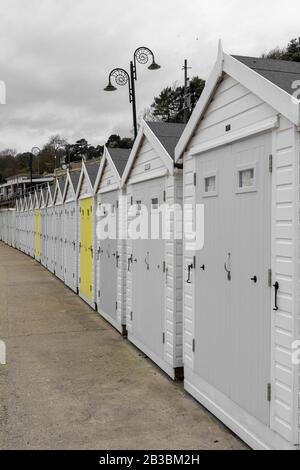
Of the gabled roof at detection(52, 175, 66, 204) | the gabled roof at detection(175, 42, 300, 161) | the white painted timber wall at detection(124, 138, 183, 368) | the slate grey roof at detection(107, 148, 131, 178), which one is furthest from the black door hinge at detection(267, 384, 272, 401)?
the gabled roof at detection(52, 175, 66, 204)

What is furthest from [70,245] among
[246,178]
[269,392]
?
[269,392]

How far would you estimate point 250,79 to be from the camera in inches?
161

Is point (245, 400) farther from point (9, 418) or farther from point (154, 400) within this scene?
point (9, 418)

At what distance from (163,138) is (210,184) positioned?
1.78 metres

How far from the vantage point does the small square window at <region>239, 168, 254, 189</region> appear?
4.23m

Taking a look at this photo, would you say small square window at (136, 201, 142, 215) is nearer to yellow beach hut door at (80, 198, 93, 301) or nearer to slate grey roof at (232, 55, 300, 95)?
slate grey roof at (232, 55, 300, 95)

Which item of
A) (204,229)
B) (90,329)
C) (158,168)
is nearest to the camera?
(204,229)

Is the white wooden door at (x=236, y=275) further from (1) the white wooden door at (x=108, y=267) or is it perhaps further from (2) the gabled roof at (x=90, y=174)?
(2) the gabled roof at (x=90, y=174)

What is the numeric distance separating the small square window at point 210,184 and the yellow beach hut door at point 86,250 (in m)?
6.33

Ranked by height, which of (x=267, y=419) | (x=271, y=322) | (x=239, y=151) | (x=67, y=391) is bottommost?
(x=67, y=391)

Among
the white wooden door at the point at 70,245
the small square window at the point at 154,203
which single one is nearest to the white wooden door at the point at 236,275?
the small square window at the point at 154,203

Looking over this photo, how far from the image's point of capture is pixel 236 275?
4488 millimetres

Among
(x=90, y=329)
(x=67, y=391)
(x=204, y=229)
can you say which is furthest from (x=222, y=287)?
(x=90, y=329)

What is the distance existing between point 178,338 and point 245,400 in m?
1.83
